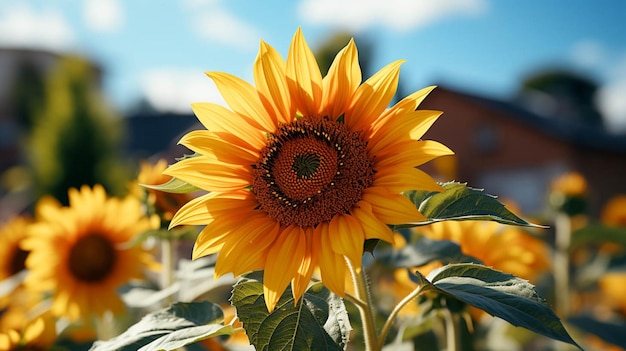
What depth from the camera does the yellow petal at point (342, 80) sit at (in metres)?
0.85

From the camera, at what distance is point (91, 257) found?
1.78 meters

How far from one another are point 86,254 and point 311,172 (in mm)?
1068

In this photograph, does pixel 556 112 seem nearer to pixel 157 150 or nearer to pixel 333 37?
pixel 333 37

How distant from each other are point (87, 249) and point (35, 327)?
0.61 meters

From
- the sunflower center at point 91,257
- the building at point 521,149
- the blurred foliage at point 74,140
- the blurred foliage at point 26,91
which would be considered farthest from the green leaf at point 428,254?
the blurred foliage at point 26,91

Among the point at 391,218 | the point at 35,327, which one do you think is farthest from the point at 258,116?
the point at 35,327

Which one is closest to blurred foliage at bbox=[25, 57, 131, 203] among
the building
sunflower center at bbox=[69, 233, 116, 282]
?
the building

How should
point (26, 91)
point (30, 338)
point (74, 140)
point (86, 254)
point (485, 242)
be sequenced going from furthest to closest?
point (26, 91) → point (74, 140) → point (86, 254) → point (485, 242) → point (30, 338)

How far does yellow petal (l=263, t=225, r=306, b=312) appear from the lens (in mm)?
788

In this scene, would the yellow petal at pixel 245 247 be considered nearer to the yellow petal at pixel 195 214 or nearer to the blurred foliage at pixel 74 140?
the yellow petal at pixel 195 214

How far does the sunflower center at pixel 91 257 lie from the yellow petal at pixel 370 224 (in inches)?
45.3

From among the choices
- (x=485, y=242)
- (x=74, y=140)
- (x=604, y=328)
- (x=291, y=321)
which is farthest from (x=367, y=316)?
(x=74, y=140)

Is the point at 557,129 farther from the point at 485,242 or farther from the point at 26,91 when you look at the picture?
the point at 26,91

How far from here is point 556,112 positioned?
72.9ft
